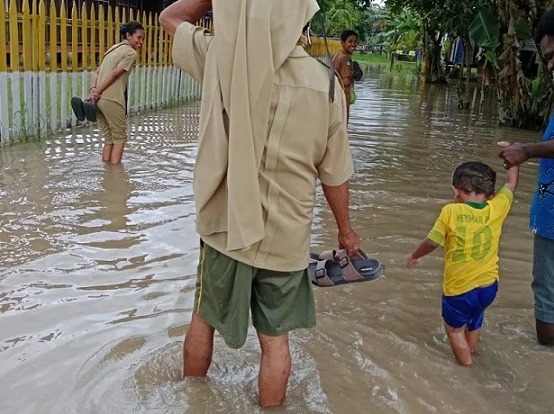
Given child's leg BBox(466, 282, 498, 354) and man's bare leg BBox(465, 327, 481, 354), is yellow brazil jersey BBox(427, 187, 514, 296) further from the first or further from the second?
man's bare leg BBox(465, 327, 481, 354)

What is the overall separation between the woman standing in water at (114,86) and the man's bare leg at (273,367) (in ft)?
16.8

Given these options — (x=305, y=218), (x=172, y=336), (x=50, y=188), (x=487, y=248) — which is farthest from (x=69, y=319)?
(x=50, y=188)

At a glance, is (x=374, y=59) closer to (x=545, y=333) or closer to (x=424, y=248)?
(x=545, y=333)

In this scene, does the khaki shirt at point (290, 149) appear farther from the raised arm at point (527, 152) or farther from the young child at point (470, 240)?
the raised arm at point (527, 152)

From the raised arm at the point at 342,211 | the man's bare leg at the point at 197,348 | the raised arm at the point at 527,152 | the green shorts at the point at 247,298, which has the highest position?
the raised arm at the point at 527,152

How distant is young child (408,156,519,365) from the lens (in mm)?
3342

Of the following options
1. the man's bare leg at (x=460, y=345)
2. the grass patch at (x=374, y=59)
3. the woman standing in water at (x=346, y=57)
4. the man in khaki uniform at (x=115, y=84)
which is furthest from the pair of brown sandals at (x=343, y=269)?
the grass patch at (x=374, y=59)

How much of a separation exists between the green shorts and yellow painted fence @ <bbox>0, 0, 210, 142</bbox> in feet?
21.6

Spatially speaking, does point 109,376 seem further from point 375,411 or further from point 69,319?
point 375,411

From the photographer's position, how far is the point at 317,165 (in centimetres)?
279

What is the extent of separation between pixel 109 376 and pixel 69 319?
0.70 m

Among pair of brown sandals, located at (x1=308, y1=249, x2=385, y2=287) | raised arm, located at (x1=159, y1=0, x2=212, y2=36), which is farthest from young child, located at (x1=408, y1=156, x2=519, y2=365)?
raised arm, located at (x1=159, y1=0, x2=212, y2=36)

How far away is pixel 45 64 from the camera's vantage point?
9.46m

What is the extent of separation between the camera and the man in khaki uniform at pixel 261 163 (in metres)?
2.49
